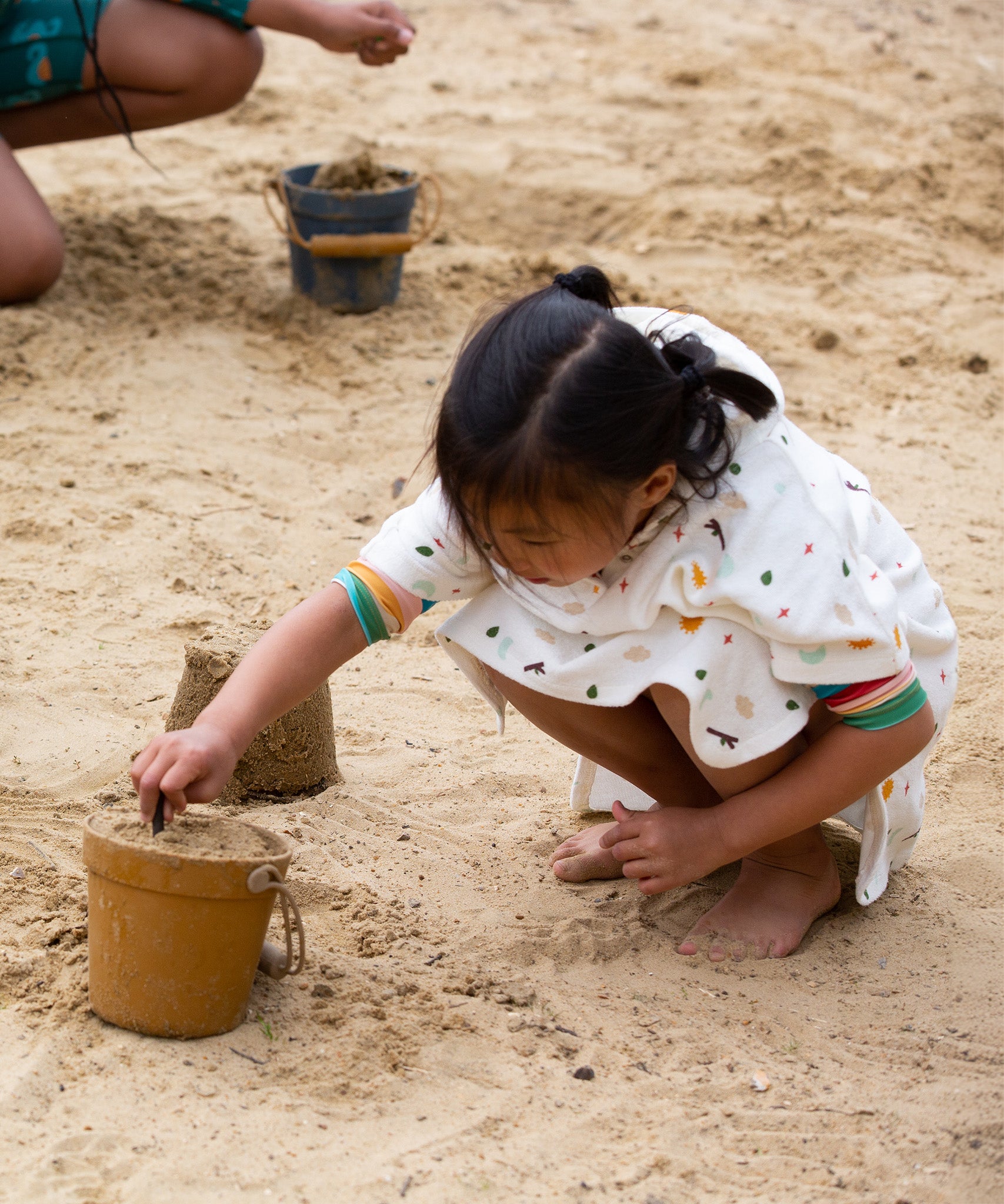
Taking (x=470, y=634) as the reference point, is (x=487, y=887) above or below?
below

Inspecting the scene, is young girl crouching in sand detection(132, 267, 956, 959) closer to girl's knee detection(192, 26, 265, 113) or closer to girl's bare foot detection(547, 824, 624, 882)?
girl's bare foot detection(547, 824, 624, 882)

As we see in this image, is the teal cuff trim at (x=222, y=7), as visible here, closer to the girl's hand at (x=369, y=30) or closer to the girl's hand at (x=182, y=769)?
the girl's hand at (x=369, y=30)

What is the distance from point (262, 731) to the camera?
2.12 m

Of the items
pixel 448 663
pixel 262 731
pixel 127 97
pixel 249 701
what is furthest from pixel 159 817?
pixel 127 97

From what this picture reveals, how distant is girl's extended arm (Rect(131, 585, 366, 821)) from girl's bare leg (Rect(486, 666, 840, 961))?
12.6 inches

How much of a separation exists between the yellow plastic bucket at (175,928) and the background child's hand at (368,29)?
311 cm

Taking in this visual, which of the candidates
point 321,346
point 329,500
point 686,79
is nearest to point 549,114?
point 686,79

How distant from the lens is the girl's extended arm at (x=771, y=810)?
66.4 inches

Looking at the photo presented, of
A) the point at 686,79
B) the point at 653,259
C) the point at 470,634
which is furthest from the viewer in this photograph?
the point at 686,79

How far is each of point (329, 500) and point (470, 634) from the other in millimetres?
1533

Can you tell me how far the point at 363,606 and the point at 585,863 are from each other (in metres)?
0.60

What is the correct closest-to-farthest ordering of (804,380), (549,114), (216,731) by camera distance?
(216,731), (804,380), (549,114)

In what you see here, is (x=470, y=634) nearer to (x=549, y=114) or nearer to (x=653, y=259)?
(x=653, y=259)

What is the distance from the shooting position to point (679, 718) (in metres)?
1.78
